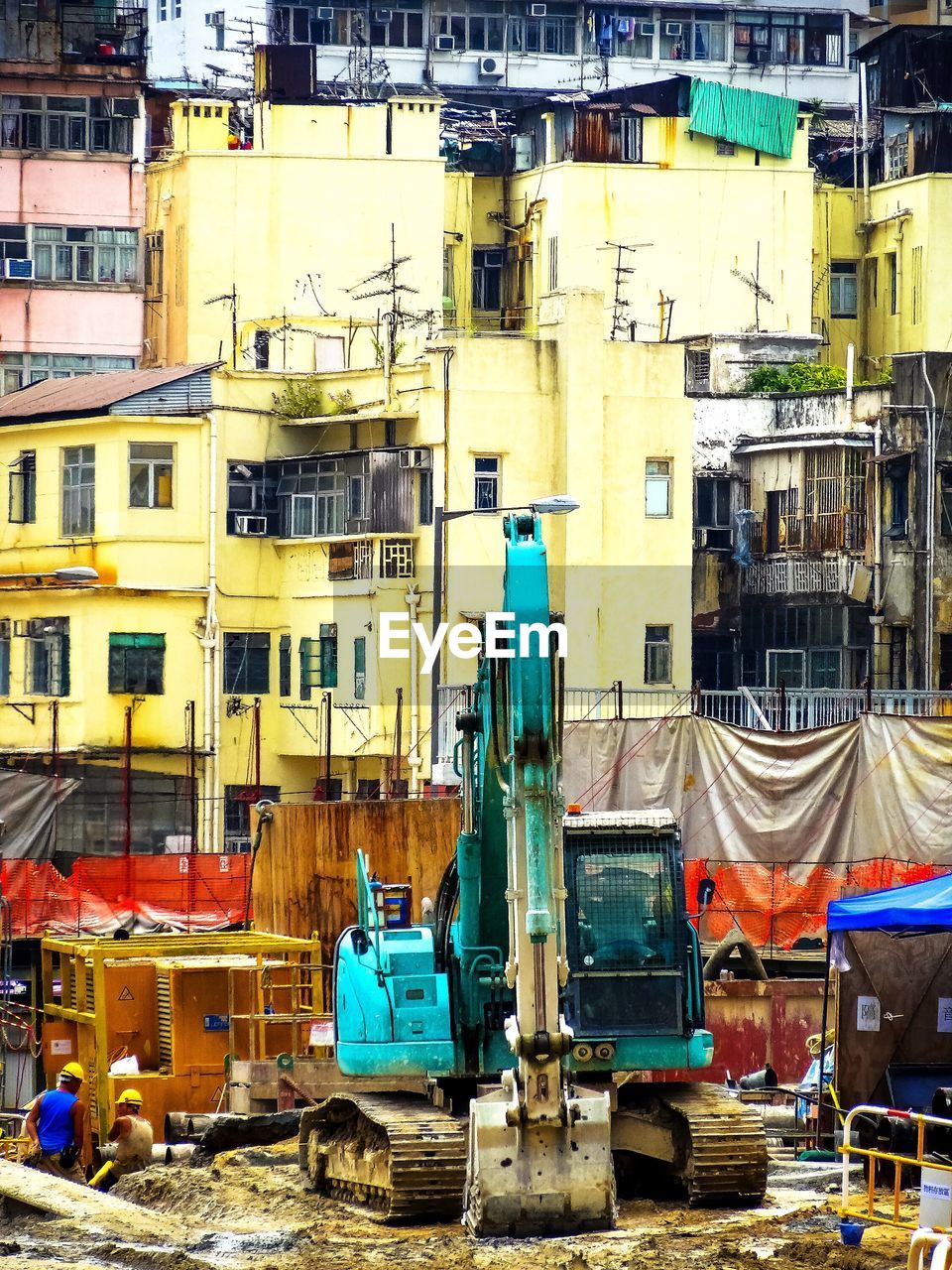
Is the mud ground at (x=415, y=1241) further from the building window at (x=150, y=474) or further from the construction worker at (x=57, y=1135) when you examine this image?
the building window at (x=150, y=474)

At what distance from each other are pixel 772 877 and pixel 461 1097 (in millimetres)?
12287

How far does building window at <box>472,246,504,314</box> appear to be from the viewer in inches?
2633

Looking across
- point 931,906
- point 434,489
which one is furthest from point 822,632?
point 931,906

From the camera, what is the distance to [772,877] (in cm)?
3341

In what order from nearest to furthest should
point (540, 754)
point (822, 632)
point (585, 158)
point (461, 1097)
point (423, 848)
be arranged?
1. point (540, 754)
2. point (461, 1097)
3. point (423, 848)
4. point (822, 632)
5. point (585, 158)

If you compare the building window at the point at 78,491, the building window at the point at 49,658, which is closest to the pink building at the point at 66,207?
the building window at the point at 78,491

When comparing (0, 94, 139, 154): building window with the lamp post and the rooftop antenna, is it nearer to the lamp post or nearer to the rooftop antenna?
the rooftop antenna

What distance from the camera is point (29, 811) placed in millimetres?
43656

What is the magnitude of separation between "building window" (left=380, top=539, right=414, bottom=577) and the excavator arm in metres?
33.6

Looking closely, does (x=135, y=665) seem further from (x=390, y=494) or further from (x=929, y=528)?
(x=929, y=528)

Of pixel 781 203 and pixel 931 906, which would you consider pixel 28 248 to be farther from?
pixel 931 906

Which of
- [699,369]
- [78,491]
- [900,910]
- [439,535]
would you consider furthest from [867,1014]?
[699,369]

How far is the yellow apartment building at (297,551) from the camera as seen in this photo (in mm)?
52031

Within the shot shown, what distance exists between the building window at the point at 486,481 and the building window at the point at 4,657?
9379mm
